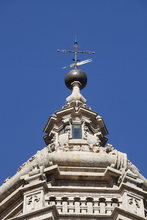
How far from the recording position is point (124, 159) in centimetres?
3641

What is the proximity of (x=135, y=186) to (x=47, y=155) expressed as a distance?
3292mm

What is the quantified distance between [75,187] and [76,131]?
6952mm

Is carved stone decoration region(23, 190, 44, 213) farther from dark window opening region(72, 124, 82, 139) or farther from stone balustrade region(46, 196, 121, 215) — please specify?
dark window opening region(72, 124, 82, 139)

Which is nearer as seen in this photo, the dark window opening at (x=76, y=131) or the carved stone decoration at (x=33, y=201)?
the carved stone decoration at (x=33, y=201)

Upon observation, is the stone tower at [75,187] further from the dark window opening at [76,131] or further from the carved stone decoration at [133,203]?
the dark window opening at [76,131]

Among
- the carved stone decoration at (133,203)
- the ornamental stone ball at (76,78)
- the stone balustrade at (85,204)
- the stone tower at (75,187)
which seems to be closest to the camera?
the stone tower at (75,187)

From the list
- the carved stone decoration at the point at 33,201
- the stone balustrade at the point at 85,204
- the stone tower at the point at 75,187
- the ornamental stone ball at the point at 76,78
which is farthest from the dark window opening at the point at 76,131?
the stone balustrade at the point at 85,204

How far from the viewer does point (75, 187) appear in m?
34.6

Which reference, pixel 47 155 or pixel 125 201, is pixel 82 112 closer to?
pixel 47 155

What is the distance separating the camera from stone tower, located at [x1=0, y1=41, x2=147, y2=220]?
108 ft

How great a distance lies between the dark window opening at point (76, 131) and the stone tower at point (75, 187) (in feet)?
6.43

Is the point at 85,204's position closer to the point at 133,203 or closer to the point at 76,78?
the point at 133,203

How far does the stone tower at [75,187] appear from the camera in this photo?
3303 cm

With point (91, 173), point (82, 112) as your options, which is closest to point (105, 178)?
point (91, 173)
